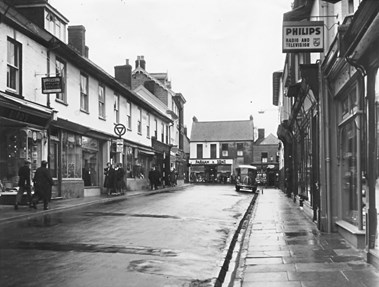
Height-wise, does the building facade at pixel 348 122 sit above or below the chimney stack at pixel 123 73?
below

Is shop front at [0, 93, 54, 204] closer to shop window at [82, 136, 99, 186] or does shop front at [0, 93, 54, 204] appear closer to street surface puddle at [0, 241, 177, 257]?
shop window at [82, 136, 99, 186]

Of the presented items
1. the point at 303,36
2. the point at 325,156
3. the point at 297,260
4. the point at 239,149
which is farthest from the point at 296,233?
the point at 239,149

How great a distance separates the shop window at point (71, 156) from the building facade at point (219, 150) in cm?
5321

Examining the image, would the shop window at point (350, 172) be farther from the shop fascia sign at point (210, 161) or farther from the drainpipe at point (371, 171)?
the shop fascia sign at point (210, 161)

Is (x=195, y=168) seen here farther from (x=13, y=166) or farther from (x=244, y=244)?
(x=244, y=244)

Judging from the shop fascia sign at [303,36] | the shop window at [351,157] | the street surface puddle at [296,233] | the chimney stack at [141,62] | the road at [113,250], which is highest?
the chimney stack at [141,62]

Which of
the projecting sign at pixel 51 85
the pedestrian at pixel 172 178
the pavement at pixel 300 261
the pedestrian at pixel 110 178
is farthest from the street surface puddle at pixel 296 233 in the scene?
the pedestrian at pixel 172 178

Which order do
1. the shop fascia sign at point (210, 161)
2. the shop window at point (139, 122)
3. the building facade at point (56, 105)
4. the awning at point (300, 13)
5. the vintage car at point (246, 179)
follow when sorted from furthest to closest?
the shop fascia sign at point (210, 161) < the vintage car at point (246, 179) < the shop window at point (139, 122) < the building facade at point (56, 105) < the awning at point (300, 13)

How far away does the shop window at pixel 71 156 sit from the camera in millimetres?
21953

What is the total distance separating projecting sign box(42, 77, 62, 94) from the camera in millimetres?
18281

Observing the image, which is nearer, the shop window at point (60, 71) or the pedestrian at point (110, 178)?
the shop window at point (60, 71)

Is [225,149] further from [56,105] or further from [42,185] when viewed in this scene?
[42,185]

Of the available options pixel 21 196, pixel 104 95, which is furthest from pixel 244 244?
pixel 104 95

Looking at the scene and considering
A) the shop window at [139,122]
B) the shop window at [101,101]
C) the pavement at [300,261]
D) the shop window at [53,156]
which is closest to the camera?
the pavement at [300,261]
